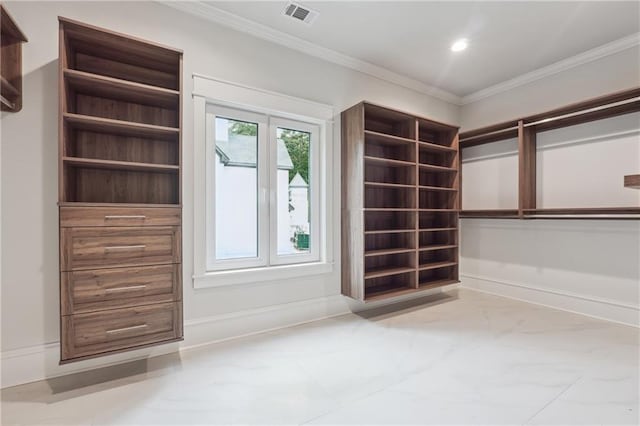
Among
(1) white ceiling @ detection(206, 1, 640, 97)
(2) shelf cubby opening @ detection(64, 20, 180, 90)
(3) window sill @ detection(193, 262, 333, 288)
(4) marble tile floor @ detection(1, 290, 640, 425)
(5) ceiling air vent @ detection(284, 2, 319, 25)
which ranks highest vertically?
(1) white ceiling @ detection(206, 1, 640, 97)

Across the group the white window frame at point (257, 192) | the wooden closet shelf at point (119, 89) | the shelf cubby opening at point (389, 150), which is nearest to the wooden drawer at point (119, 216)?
the white window frame at point (257, 192)

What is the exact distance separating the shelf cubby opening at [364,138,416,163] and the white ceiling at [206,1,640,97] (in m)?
0.90

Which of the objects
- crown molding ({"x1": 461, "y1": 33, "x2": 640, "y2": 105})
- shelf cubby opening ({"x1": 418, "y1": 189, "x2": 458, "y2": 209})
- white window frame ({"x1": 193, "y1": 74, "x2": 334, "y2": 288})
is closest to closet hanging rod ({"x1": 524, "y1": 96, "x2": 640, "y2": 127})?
crown molding ({"x1": 461, "y1": 33, "x2": 640, "y2": 105})

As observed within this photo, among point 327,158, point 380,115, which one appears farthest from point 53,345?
point 380,115

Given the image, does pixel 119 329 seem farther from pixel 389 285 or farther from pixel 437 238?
pixel 437 238

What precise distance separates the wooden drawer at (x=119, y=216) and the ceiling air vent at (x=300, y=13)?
183 centimetres

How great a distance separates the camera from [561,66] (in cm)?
321

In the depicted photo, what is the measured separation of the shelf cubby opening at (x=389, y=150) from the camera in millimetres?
3205

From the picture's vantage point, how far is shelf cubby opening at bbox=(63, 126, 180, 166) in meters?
1.97

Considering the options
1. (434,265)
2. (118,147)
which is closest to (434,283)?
(434,265)

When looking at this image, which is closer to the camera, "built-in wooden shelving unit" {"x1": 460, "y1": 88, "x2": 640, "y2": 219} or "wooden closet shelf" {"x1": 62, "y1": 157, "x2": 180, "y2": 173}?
"wooden closet shelf" {"x1": 62, "y1": 157, "x2": 180, "y2": 173}

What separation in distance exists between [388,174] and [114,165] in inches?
104

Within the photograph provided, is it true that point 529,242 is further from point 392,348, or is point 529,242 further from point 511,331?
point 392,348

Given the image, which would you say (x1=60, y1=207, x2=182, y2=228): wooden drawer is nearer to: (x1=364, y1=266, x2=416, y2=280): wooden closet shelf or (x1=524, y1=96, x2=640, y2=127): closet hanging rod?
(x1=364, y1=266, x2=416, y2=280): wooden closet shelf
